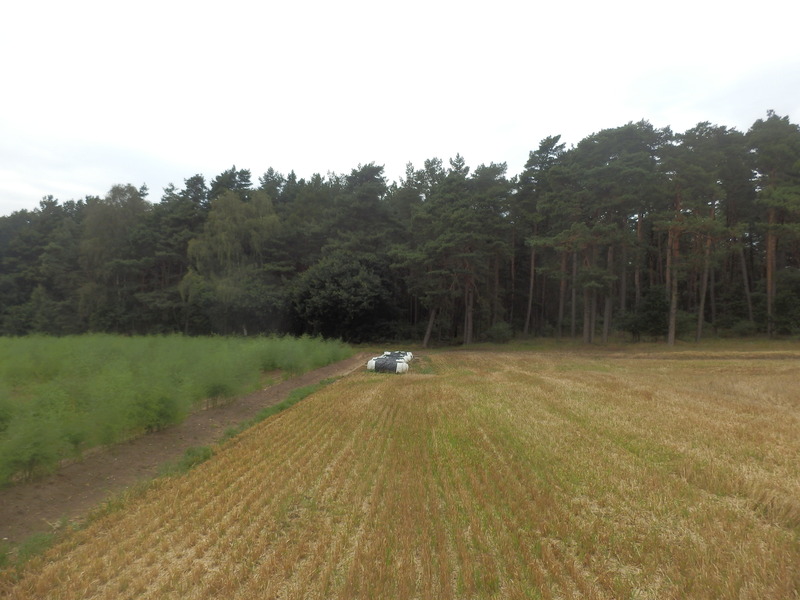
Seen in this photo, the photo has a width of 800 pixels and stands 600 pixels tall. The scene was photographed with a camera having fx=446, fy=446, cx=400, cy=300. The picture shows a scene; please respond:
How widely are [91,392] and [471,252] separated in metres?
30.7

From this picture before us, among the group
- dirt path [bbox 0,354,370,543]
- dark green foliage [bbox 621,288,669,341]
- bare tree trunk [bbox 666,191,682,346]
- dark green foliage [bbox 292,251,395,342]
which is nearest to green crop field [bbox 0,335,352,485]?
dirt path [bbox 0,354,370,543]

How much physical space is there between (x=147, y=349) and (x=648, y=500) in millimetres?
16731

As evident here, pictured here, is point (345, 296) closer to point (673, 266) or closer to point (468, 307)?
point (468, 307)

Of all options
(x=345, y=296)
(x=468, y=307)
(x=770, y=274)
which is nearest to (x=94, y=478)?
(x=345, y=296)

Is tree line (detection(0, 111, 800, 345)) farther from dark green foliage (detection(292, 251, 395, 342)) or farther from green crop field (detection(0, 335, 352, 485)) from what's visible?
green crop field (detection(0, 335, 352, 485))

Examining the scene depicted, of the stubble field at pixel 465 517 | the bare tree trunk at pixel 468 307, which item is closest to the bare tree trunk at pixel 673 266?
the bare tree trunk at pixel 468 307

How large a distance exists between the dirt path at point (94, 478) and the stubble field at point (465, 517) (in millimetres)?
701

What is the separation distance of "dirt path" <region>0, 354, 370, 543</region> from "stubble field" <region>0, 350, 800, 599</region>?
2.30 feet

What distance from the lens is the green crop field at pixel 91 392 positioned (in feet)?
19.4

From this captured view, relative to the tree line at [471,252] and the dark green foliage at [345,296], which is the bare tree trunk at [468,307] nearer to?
the tree line at [471,252]

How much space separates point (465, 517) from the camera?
461cm

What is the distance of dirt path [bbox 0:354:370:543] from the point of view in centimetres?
510

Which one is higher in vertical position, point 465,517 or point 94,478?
point 465,517

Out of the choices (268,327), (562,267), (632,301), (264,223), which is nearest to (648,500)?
(562,267)
